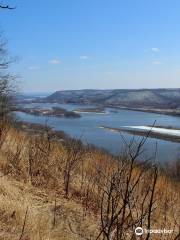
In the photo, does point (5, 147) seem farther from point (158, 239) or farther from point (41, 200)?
point (158, 239)

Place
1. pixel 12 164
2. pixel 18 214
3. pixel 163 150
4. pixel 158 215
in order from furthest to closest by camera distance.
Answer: pixel 163 150 → pixel 12 164 → pixel 158 215 → pixel 18 214

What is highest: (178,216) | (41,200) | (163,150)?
(41,200)

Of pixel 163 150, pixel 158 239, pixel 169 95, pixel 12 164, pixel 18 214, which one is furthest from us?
pixel 169 95

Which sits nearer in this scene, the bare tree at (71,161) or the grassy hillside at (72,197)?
the grassy hillside at (72,197)

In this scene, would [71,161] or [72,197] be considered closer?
[72,197]

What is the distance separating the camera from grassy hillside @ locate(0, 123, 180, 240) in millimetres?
4006

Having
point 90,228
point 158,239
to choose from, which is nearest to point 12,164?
point 90,228

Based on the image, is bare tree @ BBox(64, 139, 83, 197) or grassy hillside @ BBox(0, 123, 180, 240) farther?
bare tree @ BBox(64, 139, 83, 197)

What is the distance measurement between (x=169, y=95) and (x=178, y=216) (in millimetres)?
154384

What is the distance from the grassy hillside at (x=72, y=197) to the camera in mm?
4006

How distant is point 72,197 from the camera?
254 inches

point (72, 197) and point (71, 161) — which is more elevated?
point (71, 161)

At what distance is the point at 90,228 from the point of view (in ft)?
17.0

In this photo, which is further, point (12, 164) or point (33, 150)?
point (33, 150)
